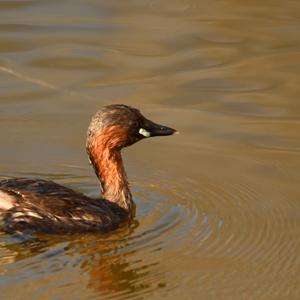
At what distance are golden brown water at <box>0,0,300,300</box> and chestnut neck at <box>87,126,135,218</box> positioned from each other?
24 centimetres

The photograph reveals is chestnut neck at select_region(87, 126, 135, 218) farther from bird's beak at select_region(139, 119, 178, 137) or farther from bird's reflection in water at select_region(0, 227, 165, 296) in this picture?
bird's reflection in water at select_region(0, 227, 165, 296)

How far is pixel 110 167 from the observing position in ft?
27.5

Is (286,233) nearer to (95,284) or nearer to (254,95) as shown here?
(95,284)

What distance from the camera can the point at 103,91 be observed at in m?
10.8

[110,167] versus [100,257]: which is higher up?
[110,167]

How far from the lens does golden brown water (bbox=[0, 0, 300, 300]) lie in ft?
23.0

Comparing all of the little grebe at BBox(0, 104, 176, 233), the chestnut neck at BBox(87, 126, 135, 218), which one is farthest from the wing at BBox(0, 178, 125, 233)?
the chestnut neck at BBox(87, 126, 135, 218)

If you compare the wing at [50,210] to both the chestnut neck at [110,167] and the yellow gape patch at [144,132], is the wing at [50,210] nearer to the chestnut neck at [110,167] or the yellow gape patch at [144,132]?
the chestnut neck at [110,167]

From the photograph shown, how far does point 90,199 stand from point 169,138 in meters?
1.77

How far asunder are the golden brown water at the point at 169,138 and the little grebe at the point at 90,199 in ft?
0.46

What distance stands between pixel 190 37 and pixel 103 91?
84.2 inches

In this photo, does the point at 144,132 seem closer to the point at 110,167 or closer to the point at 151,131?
the point at 151,131

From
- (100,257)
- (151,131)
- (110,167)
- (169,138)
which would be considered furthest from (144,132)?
(100,257)

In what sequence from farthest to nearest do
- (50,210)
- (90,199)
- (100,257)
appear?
(90,199) < (50,210) < (100,257)
